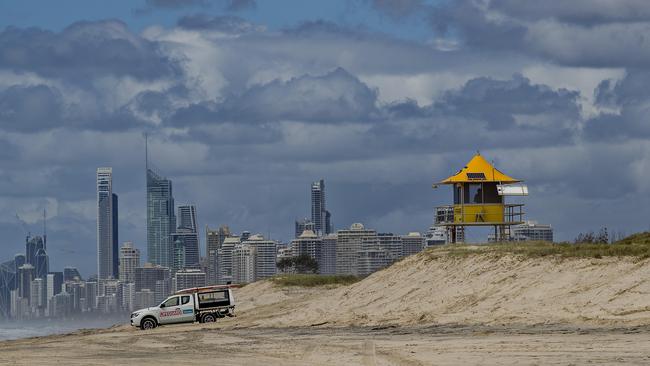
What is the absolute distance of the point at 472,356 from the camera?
35281 millimetres

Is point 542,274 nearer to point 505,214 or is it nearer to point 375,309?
point 375,309

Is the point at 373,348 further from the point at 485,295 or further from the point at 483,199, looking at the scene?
the point at 483,199

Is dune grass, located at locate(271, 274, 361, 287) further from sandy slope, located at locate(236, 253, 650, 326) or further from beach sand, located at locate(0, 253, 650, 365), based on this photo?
beach sand, located at locate(0, 253, 650, 365)

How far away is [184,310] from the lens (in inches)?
2552

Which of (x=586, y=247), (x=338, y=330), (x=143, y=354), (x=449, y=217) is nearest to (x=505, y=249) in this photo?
(x=586, y=247)

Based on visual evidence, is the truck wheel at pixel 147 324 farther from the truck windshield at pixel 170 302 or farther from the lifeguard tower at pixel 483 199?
the lifeguard tower at pixel 483 199

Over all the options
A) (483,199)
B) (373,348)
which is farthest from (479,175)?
(373,348)

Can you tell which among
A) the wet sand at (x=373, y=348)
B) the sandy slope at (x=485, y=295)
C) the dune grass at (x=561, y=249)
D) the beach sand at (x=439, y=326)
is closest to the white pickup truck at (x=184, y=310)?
the beach sand at (x=439, y=326)

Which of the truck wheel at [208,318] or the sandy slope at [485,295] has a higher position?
the sandy slope at [485,295]

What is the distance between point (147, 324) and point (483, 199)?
17792 mm

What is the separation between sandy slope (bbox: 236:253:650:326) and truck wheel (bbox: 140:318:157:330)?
4.50 metres

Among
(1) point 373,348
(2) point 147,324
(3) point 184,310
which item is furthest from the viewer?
(2) point 147,324

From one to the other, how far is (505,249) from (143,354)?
18.7m

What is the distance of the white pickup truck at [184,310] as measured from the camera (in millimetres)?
64875
